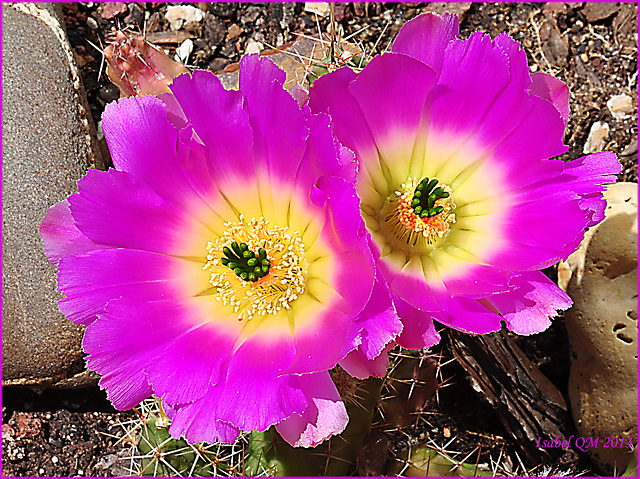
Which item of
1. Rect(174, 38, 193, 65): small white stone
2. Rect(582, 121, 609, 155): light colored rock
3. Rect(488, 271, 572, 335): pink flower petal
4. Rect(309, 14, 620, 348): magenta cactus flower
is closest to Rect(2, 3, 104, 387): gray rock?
Rect(174, 38, 193, 65): small white stone

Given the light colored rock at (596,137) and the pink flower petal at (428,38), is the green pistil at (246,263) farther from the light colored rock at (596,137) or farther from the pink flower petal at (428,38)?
the light colored rock at (596,137)

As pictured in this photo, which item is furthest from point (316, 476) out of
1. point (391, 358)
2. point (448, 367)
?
point (448, 367)

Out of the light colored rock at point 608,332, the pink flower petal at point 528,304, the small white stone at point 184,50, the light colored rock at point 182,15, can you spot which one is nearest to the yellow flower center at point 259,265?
the pink flower petal at point 528,304

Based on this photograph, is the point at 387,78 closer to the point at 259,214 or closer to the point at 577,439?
the point at 259,214

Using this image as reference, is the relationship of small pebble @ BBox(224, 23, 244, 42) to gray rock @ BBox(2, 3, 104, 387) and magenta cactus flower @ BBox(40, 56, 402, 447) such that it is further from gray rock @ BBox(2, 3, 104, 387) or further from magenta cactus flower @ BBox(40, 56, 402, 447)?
magenta cactus flower @ BBox(40, 56, 402, 447)

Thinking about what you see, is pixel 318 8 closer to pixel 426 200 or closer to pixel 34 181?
pixel 34 181

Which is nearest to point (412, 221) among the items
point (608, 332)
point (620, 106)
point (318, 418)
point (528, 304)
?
point (528, 304)

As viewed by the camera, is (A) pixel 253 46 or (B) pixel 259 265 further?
(A) pixel 253 46
